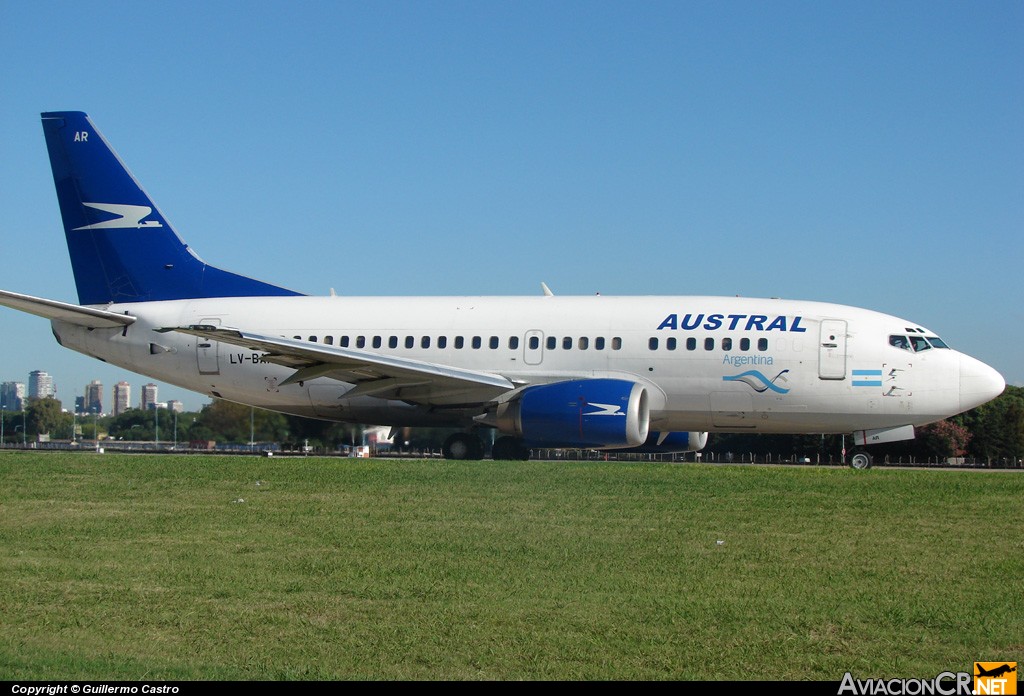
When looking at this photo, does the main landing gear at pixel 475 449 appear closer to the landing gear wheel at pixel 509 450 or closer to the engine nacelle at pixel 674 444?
the landing gear wheel at pixel 509 450

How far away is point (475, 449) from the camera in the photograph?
23641 millimetres

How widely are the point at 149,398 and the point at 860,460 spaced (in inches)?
1450

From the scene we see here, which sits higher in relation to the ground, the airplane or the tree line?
the airplane

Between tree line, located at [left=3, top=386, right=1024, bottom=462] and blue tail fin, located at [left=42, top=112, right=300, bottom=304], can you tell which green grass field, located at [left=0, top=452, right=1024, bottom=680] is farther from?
tree line, located at [left=3, top=386, right=1024, bottom=462]

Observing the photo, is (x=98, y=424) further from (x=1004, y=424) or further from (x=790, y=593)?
(x=790, y=593)

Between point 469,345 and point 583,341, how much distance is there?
255 centimetres

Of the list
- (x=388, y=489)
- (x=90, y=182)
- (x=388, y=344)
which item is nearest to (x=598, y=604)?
(x=388, y=489)

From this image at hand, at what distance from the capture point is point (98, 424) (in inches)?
2046

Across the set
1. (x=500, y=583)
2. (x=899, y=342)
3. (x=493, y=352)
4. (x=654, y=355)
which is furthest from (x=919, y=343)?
(x=500, y=583)

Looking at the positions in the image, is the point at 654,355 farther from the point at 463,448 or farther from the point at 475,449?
the point at 463,448

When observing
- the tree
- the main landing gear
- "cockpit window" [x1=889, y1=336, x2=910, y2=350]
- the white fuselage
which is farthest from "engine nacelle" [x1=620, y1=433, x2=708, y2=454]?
the tree

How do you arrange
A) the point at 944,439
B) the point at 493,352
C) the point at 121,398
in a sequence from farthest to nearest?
the point at 121,398
the point at 944,439
the point at 493,352

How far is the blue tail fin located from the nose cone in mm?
15556

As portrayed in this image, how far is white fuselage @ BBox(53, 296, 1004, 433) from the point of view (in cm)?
2181
